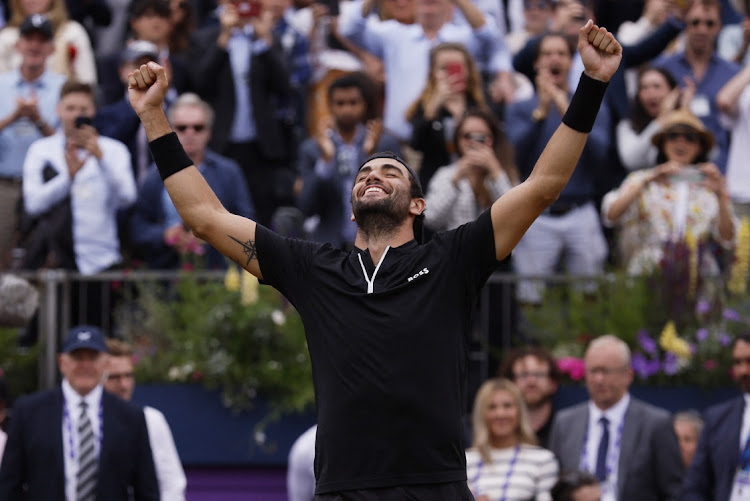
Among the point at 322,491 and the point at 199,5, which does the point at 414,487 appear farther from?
the point at 199,5

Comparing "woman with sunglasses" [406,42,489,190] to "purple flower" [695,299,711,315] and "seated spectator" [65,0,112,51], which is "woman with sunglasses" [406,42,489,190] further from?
"seated spectator" [65,0,112,51]

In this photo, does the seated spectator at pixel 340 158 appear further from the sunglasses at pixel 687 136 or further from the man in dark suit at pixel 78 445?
the man in dark suit at pixel 78 445

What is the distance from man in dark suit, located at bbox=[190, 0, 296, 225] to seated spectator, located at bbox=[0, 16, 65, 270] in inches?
49.1

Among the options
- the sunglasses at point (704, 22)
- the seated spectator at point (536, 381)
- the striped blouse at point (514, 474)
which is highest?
the sunglasses at point (704, 22)

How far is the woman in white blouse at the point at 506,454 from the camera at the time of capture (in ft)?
30.2

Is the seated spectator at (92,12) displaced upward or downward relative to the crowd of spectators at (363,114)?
upward

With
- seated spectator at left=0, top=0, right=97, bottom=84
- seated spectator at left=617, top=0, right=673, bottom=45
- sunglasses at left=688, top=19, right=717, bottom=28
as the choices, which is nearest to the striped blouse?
sunglasses at left=688, top=19, right=717, bottom=28

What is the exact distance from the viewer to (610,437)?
31.6ft

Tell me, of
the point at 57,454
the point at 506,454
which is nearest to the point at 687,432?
the point at 506,454

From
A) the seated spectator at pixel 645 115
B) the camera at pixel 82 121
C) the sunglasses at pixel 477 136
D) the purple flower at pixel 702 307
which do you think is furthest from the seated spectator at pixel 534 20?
the camera at pixel 82 121

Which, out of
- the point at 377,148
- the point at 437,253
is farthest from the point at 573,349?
the point at 437,253

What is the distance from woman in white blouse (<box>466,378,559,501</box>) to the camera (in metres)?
9.20

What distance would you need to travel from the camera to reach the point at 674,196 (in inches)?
446

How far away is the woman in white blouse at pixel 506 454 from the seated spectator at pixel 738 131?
3.86 meters
